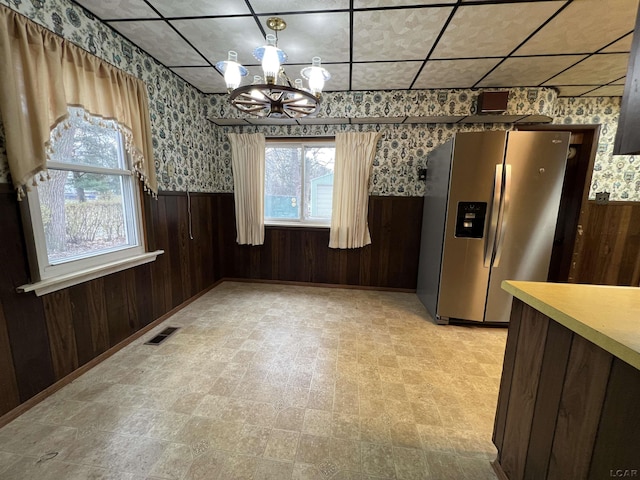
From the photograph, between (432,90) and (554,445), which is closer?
(554,445)

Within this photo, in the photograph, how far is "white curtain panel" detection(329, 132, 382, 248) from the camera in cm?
335

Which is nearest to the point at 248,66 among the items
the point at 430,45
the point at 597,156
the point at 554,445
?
the point at 430,45

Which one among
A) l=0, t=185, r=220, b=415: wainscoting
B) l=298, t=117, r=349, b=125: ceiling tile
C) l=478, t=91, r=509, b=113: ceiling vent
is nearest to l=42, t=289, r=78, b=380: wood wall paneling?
l=0, t=185, r=220, b=415: wainscoting

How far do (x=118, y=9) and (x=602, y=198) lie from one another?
16.9ft

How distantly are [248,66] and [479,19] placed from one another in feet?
6.51

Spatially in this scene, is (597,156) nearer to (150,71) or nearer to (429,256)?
(429,256)

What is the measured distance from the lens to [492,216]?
93.6 inches

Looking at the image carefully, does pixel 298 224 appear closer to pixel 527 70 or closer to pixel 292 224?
pixel 292 224

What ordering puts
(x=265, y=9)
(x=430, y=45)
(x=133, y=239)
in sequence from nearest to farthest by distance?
1. (x=265, y=9)
2. (x=430, y=45)
3. (x=133, y=239)

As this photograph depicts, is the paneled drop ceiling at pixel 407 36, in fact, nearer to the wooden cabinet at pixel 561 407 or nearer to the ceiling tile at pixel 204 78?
the ceiling tile at pixel 204 78

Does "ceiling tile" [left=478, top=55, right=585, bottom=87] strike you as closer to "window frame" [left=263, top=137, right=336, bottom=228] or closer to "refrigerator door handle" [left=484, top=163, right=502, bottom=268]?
"refrigerator door handle" [left=484, top=163, right=502, bottom=268]

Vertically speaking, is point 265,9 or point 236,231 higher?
point 265,9

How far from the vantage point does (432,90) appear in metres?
2.93

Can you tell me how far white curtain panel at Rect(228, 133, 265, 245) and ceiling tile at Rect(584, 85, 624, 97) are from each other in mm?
3958
